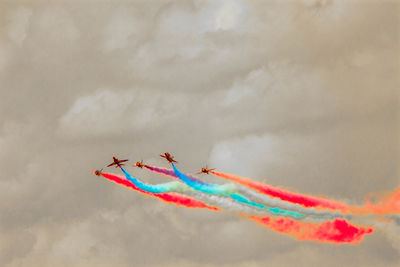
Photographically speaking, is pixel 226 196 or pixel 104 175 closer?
pixel 226 196

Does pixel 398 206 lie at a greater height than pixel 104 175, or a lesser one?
lesser

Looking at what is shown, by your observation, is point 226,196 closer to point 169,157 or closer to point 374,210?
point 169,157

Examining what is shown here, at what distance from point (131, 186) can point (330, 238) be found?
48505mm

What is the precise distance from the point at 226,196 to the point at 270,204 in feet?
33.4

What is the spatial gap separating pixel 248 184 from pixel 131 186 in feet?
94.1

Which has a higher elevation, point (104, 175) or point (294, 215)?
point (104, 175)

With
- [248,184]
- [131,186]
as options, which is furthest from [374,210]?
[131,186]

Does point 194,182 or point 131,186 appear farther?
point 131,186

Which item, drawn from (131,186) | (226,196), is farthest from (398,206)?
(131,186)

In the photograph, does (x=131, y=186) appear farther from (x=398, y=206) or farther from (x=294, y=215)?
(x=398, y=206)

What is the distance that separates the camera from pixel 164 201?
15100 centimetres

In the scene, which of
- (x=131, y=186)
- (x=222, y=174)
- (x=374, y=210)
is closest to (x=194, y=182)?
(x=222, y=174)

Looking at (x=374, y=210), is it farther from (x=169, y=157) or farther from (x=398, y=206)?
(x=169, y=157)

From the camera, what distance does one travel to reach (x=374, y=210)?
14388 cm
